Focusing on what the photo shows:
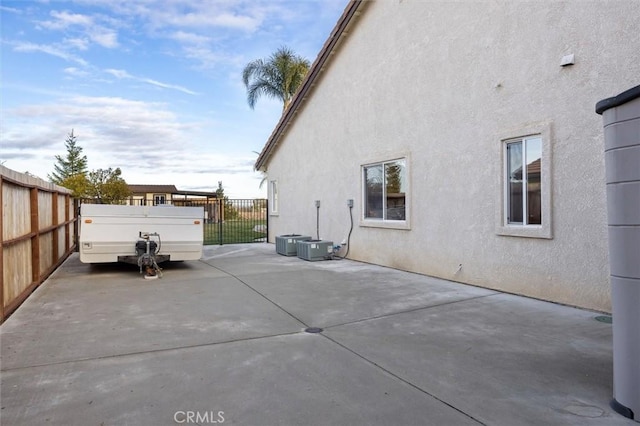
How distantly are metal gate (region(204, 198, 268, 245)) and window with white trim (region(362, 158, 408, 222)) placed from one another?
7.53m

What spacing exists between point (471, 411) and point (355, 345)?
1.64 m

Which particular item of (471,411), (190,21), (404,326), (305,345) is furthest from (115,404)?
(190,21)

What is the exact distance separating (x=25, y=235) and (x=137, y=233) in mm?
2431

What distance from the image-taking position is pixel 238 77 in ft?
90.3

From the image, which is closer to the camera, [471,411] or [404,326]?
[471,411]

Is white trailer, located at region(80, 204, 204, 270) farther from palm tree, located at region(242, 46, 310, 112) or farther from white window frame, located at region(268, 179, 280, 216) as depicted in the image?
palm tree, located at region(242, 46, 310, 112)

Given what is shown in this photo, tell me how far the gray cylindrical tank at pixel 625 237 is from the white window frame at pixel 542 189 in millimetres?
3583

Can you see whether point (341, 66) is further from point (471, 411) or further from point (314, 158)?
point (471, 411)

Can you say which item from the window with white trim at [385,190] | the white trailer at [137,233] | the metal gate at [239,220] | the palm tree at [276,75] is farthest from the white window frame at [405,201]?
the palm tree at [276,75]

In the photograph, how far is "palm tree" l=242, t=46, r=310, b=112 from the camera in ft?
88.7

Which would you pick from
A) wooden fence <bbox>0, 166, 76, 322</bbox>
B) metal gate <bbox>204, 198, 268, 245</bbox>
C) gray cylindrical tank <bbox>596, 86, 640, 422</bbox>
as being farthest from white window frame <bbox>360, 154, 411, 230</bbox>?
wooden fence <bbox>0, 166, 76, 322</bbox>

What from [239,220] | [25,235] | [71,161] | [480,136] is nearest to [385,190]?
[480,136]

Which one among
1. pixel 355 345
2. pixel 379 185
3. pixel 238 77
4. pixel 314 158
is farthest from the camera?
pixel 238 77

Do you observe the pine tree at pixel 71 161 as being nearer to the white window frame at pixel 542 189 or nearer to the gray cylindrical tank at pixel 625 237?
the white window frame at pixel 542 189
